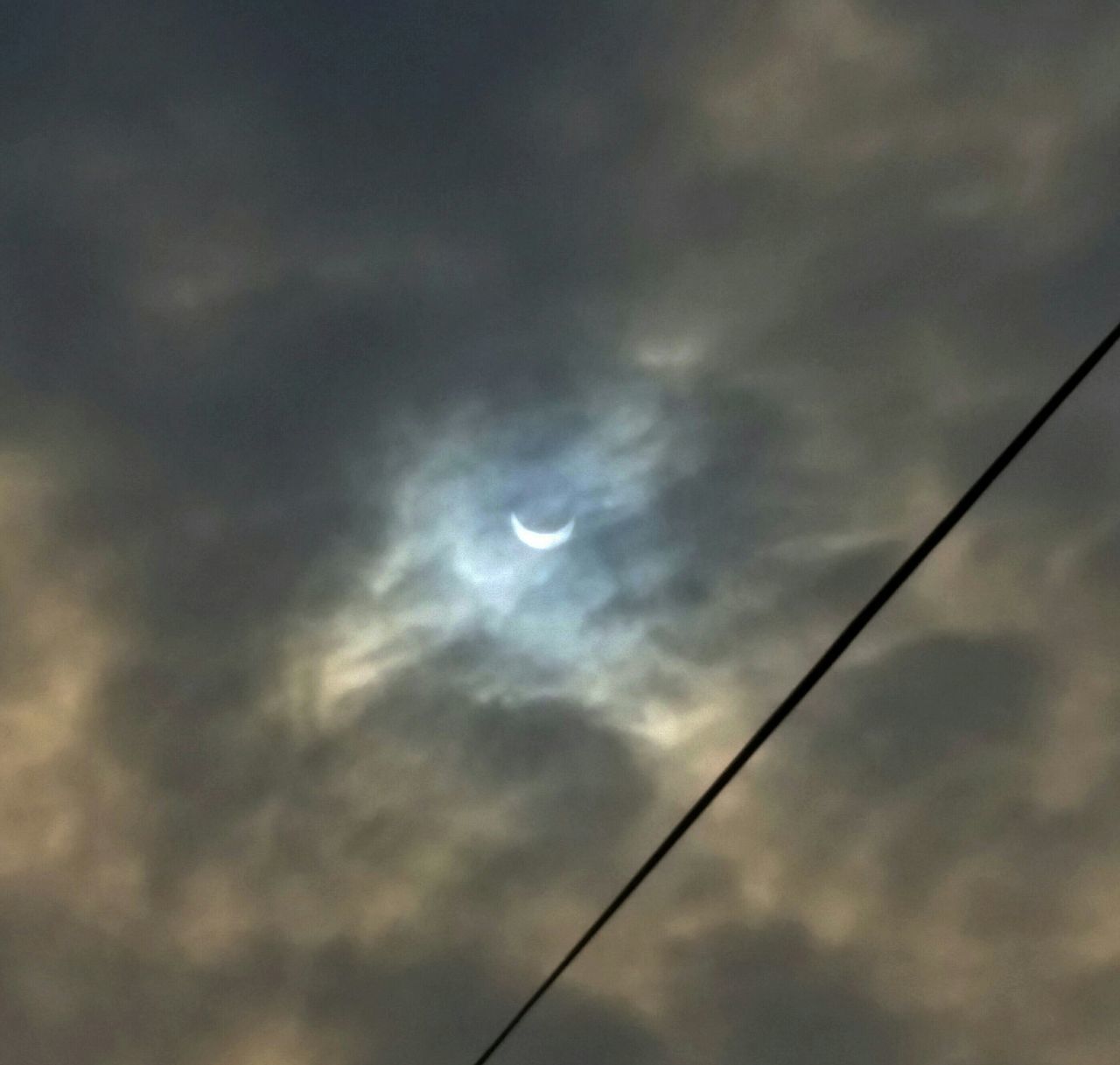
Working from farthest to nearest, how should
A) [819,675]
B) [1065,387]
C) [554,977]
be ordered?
[554,977]
[819,675]
[1065,387]

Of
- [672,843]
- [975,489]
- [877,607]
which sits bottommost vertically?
[672,843]

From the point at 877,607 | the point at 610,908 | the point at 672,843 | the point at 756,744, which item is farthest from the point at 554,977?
the point at 877,607

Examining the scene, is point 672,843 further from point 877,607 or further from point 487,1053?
point 487,1053

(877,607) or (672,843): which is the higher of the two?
(877,607)

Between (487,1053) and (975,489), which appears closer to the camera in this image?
(975,489)

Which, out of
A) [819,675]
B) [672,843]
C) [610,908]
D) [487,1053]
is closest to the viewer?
[819,675]

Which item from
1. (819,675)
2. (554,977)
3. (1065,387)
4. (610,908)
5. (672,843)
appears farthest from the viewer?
(554,977)

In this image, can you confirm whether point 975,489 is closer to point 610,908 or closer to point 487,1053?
point 610,908

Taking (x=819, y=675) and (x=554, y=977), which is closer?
(x=819, y=675)

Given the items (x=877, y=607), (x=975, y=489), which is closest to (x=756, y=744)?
(x=877, y=607)
